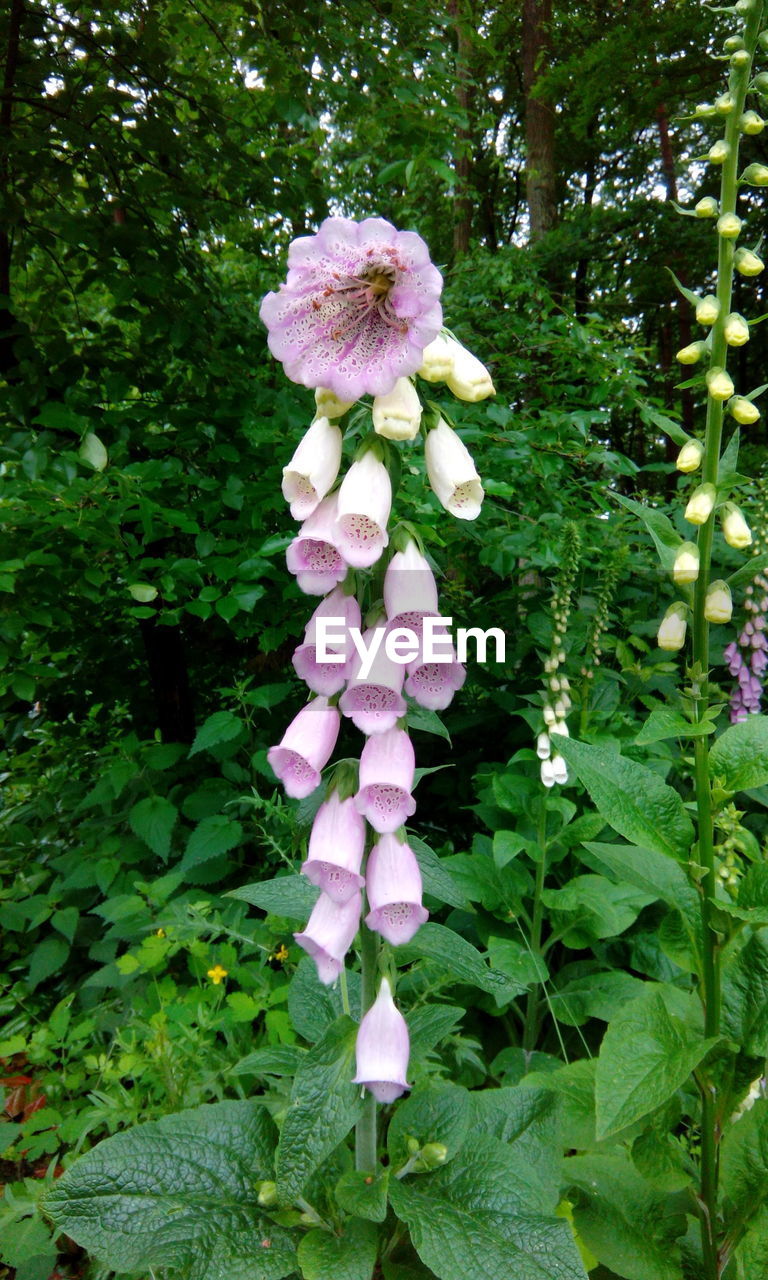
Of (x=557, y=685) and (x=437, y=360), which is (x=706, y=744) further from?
(x=557, y=685)

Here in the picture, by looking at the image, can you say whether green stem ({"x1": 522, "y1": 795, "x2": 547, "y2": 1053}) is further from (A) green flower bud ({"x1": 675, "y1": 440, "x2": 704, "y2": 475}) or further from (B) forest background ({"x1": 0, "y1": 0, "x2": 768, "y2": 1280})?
(A) green flower bud ({"x1": 675, "y1": 440, "x2": 704, "y2": 475})

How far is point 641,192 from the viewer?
12133 mm

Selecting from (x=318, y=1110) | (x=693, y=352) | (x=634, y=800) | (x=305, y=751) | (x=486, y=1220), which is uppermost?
(x=693, y=352)

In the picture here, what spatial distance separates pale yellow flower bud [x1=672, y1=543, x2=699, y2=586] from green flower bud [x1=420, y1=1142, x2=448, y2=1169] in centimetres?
102

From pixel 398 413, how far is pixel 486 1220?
3.57ft

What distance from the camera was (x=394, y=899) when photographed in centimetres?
100

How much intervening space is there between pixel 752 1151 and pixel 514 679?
227 cm

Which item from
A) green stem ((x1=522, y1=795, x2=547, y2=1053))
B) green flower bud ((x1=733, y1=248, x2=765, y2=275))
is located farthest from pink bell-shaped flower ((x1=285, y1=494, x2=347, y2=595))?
green stem ((x1=522, y1=795, x2=547, y2=1053))

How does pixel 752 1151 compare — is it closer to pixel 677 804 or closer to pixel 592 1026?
pixel 677 804

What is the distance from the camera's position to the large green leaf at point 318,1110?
0.97m

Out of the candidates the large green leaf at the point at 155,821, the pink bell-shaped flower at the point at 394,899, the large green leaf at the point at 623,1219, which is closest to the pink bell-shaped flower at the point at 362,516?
the pink bell-shaped flower at the point at 394,899

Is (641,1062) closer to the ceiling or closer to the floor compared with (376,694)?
closer to the floor

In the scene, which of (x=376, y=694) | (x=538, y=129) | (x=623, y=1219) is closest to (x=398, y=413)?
(x=376, y=694)

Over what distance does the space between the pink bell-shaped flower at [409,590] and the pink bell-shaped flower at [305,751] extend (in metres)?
0.17
